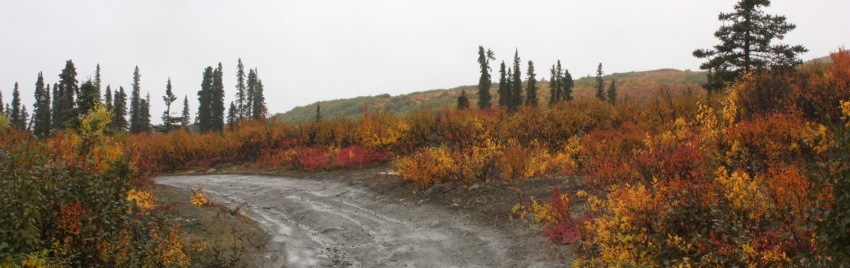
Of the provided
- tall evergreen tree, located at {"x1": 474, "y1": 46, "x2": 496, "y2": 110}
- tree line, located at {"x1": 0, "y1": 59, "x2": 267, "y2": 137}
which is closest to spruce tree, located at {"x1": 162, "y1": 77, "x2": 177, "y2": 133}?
tree line, located at {"x1": 0, "y1": 59, "x2": 267, "y2": 137}

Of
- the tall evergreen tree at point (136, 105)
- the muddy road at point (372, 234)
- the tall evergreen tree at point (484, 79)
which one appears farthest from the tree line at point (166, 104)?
the muddy road at point (372, 234)

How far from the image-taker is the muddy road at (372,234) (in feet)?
30.6

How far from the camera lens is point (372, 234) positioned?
11.6 metres

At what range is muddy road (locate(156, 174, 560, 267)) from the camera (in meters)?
9.34

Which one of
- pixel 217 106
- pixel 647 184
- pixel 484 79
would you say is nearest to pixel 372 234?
pixel 647 184

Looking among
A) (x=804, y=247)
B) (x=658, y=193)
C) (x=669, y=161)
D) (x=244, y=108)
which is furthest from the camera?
(x=244, y=108)

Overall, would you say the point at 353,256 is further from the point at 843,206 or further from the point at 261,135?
the point at 261,135

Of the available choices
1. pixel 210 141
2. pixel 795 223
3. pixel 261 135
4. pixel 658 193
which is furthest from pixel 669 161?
pixel 210 141

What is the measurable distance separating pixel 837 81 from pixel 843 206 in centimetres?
891

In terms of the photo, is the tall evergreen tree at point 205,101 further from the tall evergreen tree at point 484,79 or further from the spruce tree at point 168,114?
the tall evergreen tree at point 484,79

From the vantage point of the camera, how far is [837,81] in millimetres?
10836

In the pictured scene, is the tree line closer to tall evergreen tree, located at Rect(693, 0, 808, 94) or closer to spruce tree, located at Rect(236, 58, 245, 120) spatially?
spruce tree, located at Rect(236, 58, 245, 120)

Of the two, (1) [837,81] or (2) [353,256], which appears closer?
(2) [353,256]

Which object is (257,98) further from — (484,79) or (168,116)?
(484,79)
